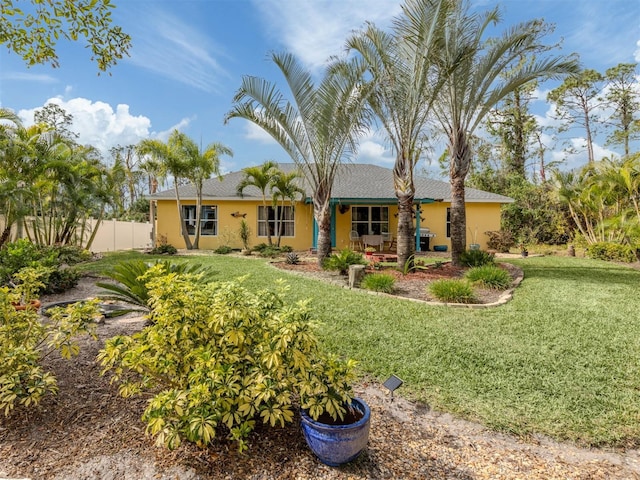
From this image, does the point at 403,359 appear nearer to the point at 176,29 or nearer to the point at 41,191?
the point at 176,29

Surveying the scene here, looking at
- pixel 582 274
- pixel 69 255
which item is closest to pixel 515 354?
pixel 582 274

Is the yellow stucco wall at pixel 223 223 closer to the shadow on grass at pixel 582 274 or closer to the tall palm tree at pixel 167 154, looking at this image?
the tall palm tree at pixel 167 154

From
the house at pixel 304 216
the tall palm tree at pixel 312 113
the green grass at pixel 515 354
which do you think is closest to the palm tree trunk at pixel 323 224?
the tall palm tree at pixel 312 113

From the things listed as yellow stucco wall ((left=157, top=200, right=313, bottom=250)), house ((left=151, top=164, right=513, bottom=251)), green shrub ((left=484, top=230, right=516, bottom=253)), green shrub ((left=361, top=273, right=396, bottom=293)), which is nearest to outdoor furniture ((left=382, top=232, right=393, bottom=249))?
house ((left=151, top=164, right=513, bottom=251))

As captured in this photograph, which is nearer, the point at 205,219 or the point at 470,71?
the point at 470,71

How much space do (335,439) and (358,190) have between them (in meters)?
15.5

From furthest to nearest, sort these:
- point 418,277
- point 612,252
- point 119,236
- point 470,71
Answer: point 119,236 < point 612,252 < point 470,71 < point 418,277

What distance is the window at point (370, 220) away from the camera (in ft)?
57.8

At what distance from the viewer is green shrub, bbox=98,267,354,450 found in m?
2.11

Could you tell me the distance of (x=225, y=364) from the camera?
2.28 meters

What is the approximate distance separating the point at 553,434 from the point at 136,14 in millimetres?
6948

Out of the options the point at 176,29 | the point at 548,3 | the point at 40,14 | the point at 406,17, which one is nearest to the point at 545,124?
the point at 548,3

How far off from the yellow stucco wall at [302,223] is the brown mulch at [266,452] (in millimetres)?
14295

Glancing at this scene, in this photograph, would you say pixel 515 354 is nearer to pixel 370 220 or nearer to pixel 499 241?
pixel 370 220
